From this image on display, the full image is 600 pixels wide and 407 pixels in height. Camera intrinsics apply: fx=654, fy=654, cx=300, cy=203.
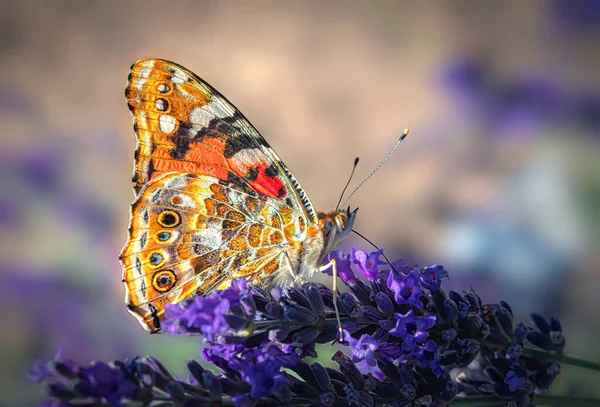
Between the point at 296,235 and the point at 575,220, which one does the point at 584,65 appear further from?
the point at 296,235

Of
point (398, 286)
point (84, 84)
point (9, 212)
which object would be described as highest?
point (84, 84)

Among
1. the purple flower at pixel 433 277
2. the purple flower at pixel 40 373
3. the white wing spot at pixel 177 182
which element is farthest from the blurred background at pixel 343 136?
the purple flower at pixel 40 373

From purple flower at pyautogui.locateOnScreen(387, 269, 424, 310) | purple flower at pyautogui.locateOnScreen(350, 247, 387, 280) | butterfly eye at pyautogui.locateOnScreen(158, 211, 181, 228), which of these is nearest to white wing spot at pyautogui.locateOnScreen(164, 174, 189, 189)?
butterfly eye at pyautogui.locateOnScreen(158, 211, 181, 228)

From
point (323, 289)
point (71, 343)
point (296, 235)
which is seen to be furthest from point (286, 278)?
point (71, 343)

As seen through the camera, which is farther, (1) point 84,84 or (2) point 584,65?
(1) point 84,84

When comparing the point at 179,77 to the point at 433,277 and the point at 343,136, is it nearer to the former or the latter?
the point at 433,277

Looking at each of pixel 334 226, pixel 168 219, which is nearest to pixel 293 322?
pixel 334 226
